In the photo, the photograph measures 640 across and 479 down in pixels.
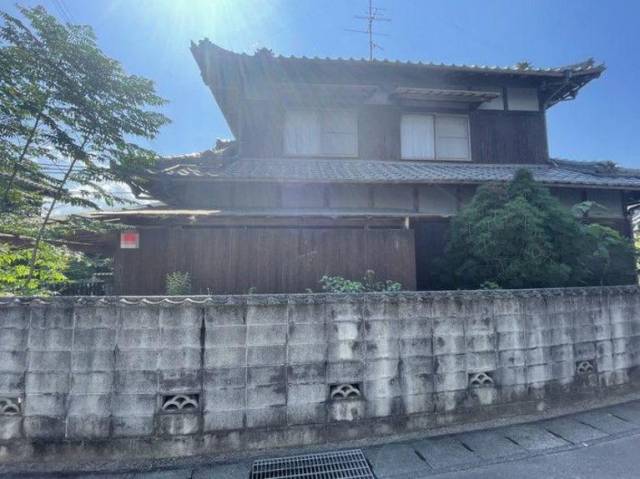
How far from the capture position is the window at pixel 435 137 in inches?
360

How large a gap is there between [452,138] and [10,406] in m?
10.6

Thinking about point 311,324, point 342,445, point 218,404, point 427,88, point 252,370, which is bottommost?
point 342,445

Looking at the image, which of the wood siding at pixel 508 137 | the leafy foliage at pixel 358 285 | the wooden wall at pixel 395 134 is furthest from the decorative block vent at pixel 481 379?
the wood siding at pixel 508 137

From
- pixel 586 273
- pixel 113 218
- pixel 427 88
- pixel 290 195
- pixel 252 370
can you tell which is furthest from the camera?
pixel 427 88

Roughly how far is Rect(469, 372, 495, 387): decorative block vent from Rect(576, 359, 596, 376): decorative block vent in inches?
64.4

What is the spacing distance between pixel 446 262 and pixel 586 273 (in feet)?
8.50

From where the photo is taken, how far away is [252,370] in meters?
3.62

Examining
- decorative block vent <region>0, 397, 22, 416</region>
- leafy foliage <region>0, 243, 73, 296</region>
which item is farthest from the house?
decorative block vent <region>0, 397, 22, 416</region>

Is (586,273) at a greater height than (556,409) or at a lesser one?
greater

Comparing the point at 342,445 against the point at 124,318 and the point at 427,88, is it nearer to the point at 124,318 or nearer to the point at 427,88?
the point at 124,318

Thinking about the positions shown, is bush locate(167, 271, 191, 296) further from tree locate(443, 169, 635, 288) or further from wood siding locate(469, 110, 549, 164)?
wood siding locate(469, 110, 549, 164)

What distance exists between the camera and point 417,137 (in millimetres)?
9164

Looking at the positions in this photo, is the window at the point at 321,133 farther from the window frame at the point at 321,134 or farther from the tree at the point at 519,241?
the tree at the point at 519,241

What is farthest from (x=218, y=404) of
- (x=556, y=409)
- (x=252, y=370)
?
(x=556, y=409)
